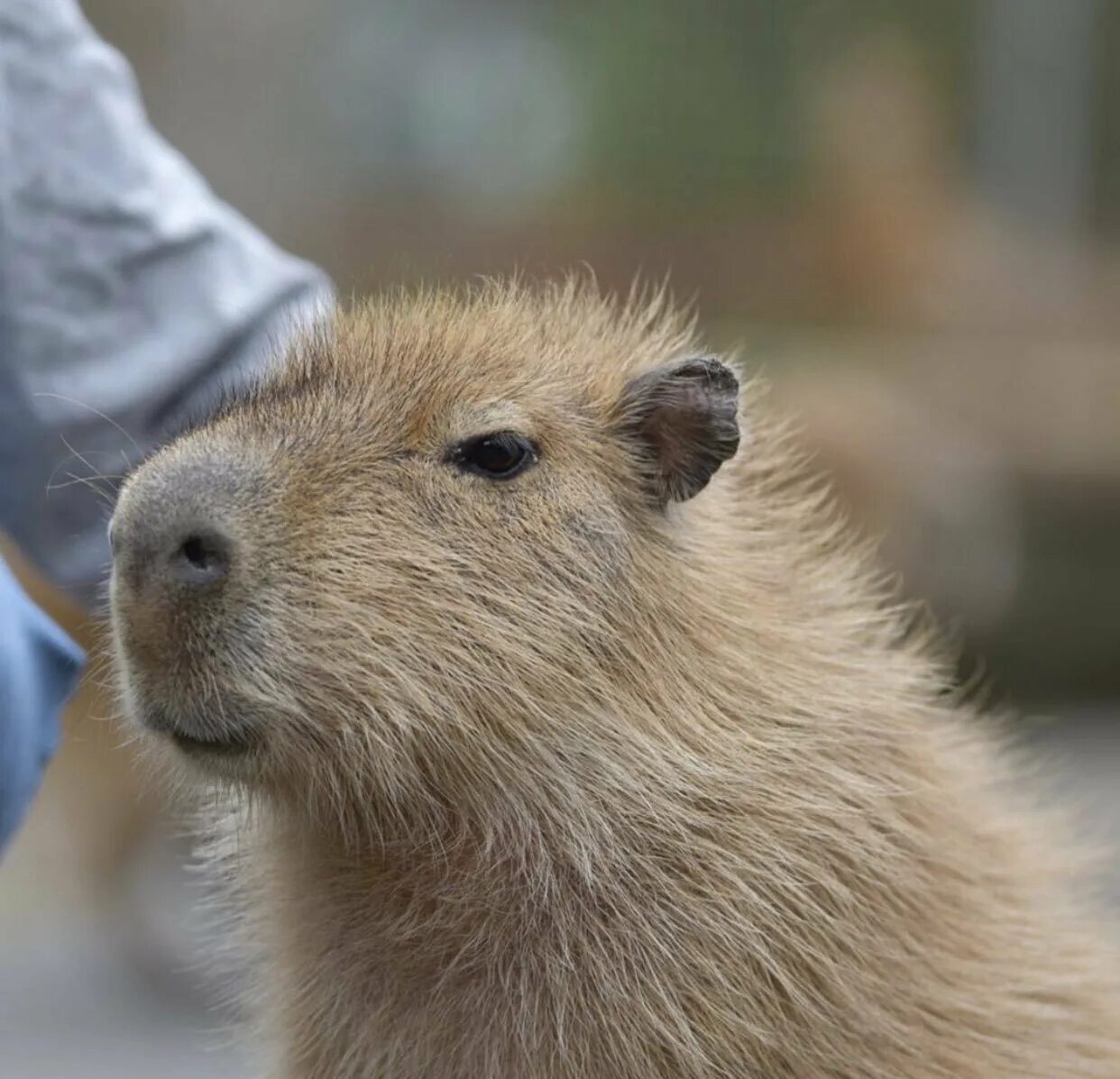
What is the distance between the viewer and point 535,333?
2.62 m

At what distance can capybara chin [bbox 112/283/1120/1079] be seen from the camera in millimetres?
2184

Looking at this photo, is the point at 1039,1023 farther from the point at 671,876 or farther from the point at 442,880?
the point at 442,880

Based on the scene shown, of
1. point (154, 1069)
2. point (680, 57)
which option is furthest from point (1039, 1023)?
point (680, 57)

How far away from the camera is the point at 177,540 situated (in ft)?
6.95

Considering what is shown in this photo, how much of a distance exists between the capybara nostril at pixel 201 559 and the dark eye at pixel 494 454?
14.7 inches

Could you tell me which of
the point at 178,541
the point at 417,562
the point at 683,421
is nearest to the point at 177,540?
the point at 178,541

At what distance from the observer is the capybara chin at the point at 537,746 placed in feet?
7.16

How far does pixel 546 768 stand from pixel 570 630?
192mm

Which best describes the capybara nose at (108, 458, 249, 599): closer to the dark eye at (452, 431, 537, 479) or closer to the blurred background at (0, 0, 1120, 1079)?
the dark eye at (452, 431, 537, 479)

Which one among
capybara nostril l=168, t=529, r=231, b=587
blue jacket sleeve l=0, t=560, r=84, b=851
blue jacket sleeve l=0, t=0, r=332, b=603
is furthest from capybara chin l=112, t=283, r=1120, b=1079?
blue jacket sleeve l=0, t=0, r=332, b=603

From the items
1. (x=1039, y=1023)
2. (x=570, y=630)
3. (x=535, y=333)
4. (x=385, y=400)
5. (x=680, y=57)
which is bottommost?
(x=1039, y=1023)

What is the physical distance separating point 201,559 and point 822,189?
1201 cm

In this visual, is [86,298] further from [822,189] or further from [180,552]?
[822,189]

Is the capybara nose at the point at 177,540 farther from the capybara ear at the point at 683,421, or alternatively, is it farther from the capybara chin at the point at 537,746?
the capybara ear at the point at 683,421
